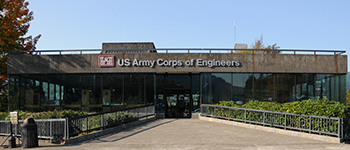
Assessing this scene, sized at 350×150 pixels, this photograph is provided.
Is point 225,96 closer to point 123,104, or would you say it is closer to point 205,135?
point 123,104

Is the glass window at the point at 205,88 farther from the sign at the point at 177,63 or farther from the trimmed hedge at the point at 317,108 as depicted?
the trimmed hedge at the point at 317,108

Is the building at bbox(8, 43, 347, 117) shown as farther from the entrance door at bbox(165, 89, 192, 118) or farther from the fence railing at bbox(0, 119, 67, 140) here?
the fence railing at bbox(0, 119, 67, 140)

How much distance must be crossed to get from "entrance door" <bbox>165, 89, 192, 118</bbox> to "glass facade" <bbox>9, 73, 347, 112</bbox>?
51 cm

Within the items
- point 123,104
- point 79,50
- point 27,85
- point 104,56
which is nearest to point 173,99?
point 123,104

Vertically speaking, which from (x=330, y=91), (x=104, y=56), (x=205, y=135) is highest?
(x=104, y=56)

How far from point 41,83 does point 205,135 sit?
51.2 ft

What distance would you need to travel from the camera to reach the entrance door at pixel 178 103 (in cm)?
2275

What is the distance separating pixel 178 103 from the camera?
22828 millimetres

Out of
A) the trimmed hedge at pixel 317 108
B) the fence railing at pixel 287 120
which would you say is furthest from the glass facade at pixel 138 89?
the trimmed hedge at pixel 317 108

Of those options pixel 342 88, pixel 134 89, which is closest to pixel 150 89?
pixel 134 89

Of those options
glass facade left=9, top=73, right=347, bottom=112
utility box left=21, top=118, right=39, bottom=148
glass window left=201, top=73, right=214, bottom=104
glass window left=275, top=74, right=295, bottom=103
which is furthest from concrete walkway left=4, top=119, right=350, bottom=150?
glass window left=275, top=74, right=295, bottom=103

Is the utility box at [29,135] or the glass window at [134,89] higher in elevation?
the glass window at [134,89]

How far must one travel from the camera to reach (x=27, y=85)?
22.5m

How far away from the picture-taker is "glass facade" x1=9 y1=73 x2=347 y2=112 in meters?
22.2
